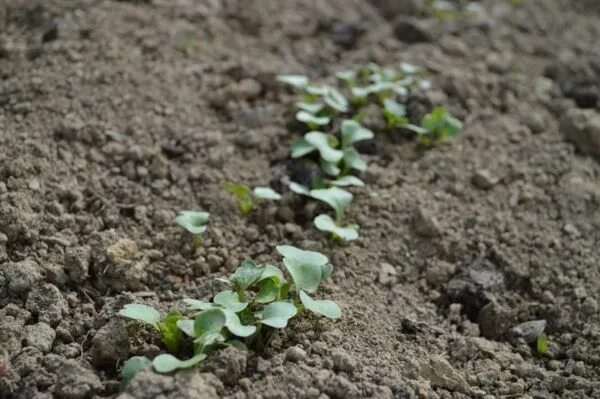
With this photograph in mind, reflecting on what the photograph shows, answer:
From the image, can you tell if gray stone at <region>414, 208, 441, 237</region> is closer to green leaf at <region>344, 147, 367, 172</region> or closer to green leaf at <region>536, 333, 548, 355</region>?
green leaf at <region>344, 147, 367, 172</region>

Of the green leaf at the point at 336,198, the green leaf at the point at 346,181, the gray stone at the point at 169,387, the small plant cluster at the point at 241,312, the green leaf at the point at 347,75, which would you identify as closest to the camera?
the gray stone at the point at 169,387

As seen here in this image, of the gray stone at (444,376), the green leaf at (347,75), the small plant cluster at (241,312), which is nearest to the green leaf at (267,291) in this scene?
the small plant cluster at (241,312)

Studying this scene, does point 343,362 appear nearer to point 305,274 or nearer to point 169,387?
point 305,274

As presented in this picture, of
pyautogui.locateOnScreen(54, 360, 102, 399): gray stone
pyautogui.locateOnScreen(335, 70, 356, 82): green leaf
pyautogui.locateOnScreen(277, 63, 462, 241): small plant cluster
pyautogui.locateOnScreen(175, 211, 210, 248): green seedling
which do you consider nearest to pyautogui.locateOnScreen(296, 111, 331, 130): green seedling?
pyautogui.locateOnScreen(277, 63, 462, 241): small plant cluster

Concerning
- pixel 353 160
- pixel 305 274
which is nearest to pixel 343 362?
pixel 305 274

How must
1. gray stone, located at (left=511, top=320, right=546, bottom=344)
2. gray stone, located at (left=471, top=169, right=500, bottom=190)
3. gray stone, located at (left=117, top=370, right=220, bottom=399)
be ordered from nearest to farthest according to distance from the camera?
gray stone, located at (left=117, top=370, right=220, bottom=399) < gray stone, located at (left=511, top=320, right=546, bottom=344) < gray stone, located at (left=471, top=169, right=500, bottom=190)

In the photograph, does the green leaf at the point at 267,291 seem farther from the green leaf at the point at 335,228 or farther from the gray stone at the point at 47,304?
the gray stone at the point at 47,304
